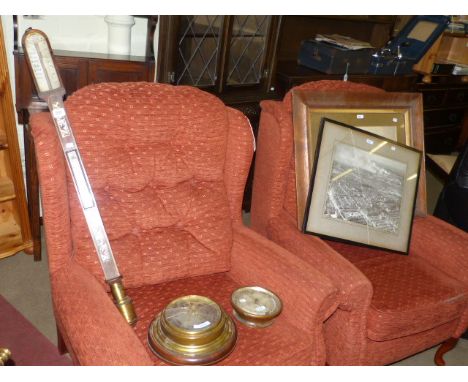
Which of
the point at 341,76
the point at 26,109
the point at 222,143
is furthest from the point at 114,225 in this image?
the point at 341,76

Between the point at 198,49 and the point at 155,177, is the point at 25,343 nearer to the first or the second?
the point at 155,177

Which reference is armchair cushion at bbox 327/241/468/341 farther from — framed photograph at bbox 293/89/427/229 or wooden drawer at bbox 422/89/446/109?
wooden drawer at bbox 422/89/446/109

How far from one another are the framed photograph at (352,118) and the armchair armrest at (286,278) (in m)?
0.27

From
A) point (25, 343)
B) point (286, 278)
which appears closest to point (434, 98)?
point (286, 278)

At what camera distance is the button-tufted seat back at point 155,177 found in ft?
5.04

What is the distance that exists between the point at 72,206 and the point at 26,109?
0.78 metres

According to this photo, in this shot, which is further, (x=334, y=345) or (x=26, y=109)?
(x=26, y=109)

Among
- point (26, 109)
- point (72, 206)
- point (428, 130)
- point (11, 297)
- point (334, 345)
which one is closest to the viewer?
point (72, 206)

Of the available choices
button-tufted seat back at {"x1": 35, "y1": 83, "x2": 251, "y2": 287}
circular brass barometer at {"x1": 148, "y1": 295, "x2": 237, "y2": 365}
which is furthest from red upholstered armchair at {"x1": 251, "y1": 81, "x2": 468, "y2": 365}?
circular brass barometer at {"x1": 148, "y1": 295, "x2": 237, "y2": 365}

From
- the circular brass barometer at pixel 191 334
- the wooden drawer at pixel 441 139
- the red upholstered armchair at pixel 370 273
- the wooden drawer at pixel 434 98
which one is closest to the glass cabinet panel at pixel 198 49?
the red upholstered armchair at pixel 370 273

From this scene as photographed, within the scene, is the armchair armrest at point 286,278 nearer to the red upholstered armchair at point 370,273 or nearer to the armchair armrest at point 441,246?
the red upholstered armchair at point 370,273
